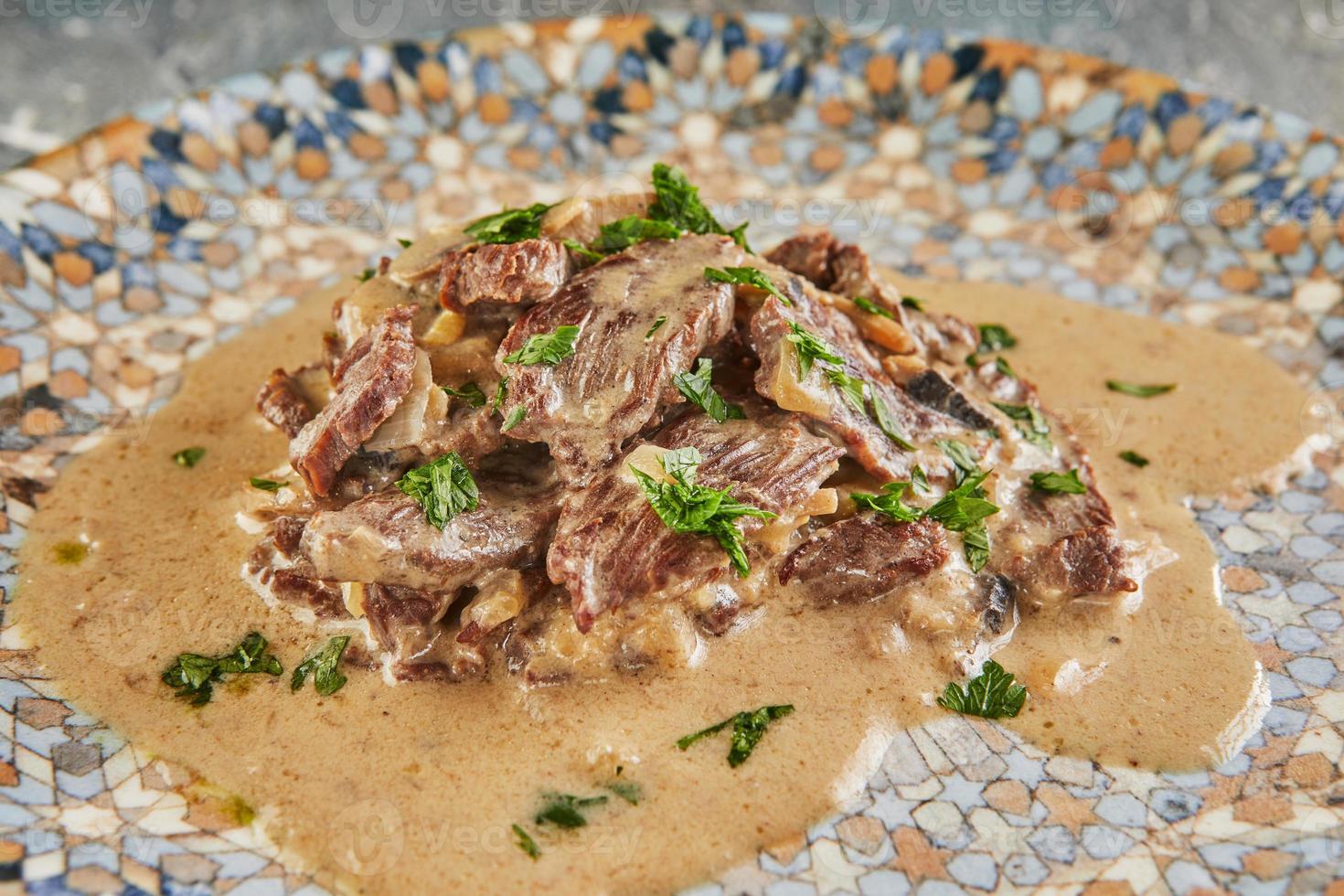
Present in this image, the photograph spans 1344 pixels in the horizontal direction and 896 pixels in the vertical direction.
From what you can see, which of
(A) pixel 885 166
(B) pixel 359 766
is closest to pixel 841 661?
(B) pixel 359 766

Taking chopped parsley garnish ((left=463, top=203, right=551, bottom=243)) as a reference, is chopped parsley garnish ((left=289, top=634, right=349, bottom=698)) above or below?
below

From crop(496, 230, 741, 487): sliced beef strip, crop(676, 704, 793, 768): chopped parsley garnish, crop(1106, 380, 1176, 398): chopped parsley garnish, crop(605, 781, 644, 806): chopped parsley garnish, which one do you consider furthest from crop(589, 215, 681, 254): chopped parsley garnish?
crop(1106, 380, 1176, 398): chopped parsley garnish

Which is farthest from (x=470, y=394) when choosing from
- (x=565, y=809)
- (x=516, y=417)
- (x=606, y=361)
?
(x=565, y=809)

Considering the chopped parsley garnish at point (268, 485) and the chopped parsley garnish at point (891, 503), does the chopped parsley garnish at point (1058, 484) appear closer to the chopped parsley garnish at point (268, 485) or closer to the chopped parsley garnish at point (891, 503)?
the chopped parsley garnish at point (891, 503)

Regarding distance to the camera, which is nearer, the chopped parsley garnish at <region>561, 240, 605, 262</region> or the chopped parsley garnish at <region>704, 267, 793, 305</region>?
the chopped parsley garnish at <region>704, 267, 793, 305</region>

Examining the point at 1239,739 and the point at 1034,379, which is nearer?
the point at 1239,739

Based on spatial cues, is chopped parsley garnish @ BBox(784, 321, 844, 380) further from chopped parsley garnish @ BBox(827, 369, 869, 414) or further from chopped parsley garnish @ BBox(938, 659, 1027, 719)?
chopped parsley garnish @ BBox(938, 659, 1027, 719)

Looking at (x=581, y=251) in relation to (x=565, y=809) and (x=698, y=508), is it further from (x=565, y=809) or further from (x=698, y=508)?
(x=565, y=809)

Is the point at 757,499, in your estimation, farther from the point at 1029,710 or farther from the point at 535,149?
the point at 535,149
